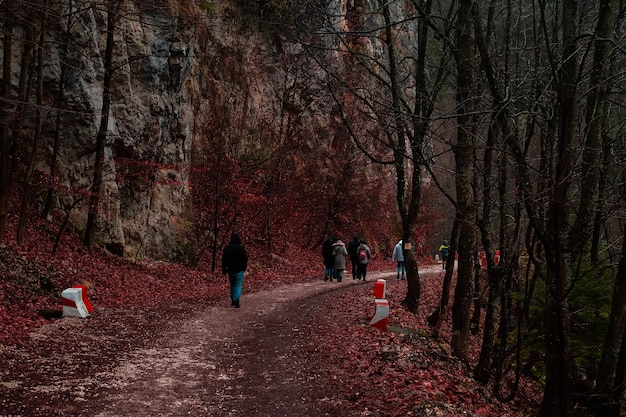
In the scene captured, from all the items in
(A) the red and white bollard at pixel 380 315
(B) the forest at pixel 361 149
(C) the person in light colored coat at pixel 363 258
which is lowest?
(A) the red and white bollard at pixel 380 315

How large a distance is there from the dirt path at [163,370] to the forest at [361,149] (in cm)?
355

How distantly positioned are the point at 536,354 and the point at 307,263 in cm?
1518

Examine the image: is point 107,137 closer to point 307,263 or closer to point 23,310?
point 23,310

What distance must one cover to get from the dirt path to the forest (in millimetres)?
3552

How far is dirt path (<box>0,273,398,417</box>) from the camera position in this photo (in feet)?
18.9

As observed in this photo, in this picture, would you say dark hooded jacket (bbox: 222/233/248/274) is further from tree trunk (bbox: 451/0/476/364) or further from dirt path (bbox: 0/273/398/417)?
tree trunk (bbox: 451/0/476/364)

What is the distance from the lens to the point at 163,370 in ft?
23.7

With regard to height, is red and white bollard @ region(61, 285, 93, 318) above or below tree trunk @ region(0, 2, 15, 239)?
below

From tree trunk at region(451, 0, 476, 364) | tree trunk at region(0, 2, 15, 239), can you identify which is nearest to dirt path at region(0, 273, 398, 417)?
tree trunk at region(451, 0, 476, 364)

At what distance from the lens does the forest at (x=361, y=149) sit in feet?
20.8

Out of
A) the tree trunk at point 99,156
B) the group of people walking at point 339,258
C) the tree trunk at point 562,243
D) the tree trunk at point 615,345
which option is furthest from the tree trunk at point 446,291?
the tree trunk at point 99,156

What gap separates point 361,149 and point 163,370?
753 centimetres

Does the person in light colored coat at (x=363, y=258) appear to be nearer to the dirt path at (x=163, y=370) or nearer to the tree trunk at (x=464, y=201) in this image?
the dirt path at (x=163, y=370)

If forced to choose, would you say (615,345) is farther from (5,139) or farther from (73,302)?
(5,139)
